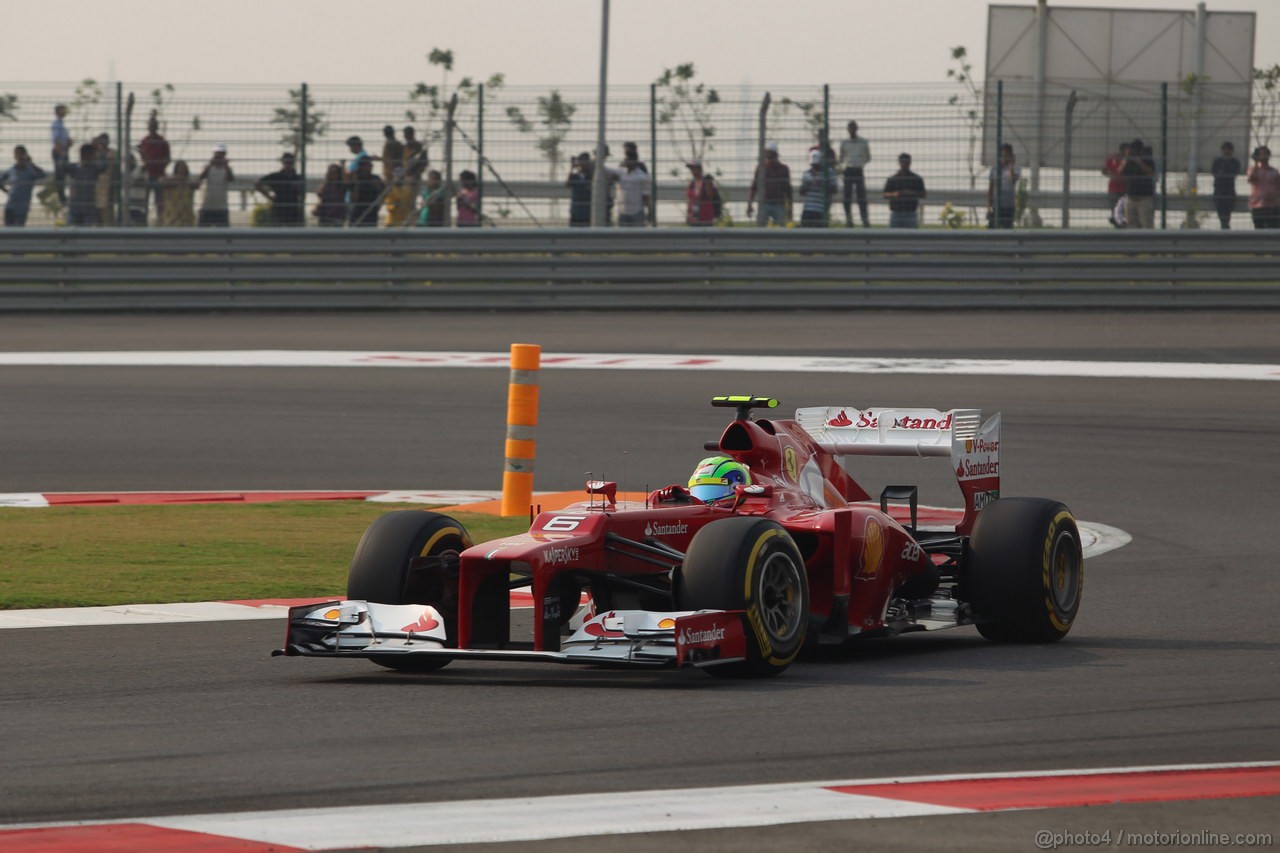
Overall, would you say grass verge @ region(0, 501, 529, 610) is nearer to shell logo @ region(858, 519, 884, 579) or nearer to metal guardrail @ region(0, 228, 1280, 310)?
shell logo @ region(858, 519, 884, 579)

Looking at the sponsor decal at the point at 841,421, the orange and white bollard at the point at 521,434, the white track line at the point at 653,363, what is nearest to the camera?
the sponsor decal at the point at 841,421

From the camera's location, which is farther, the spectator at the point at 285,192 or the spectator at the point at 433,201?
the spectator at the point at 433,201

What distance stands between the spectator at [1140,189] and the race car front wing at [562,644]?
18.2 m

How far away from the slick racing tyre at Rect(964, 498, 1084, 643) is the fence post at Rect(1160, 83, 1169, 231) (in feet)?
53.1

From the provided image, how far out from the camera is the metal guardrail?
79.2 ft

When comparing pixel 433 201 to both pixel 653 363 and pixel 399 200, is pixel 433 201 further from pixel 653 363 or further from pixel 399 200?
pixel 653 363

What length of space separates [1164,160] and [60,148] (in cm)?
1363

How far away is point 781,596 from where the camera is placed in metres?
7.77

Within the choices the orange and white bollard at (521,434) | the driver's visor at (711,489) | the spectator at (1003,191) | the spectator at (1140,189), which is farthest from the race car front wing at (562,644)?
the spectator at (1140,189)

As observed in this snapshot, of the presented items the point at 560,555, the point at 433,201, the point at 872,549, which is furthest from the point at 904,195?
the point at 560,555

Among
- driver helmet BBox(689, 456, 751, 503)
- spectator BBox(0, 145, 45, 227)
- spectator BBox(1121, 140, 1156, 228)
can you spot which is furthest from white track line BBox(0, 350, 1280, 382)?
driver helmet BBox(689, 456, 751, 503)

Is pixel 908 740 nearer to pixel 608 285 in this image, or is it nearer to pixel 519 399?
pixel 519 399

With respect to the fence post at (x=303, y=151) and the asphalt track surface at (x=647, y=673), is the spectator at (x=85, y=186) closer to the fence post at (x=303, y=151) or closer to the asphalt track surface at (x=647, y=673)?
the fence post at (x=303, y=151)

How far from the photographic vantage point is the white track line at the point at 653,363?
65.3 feet
